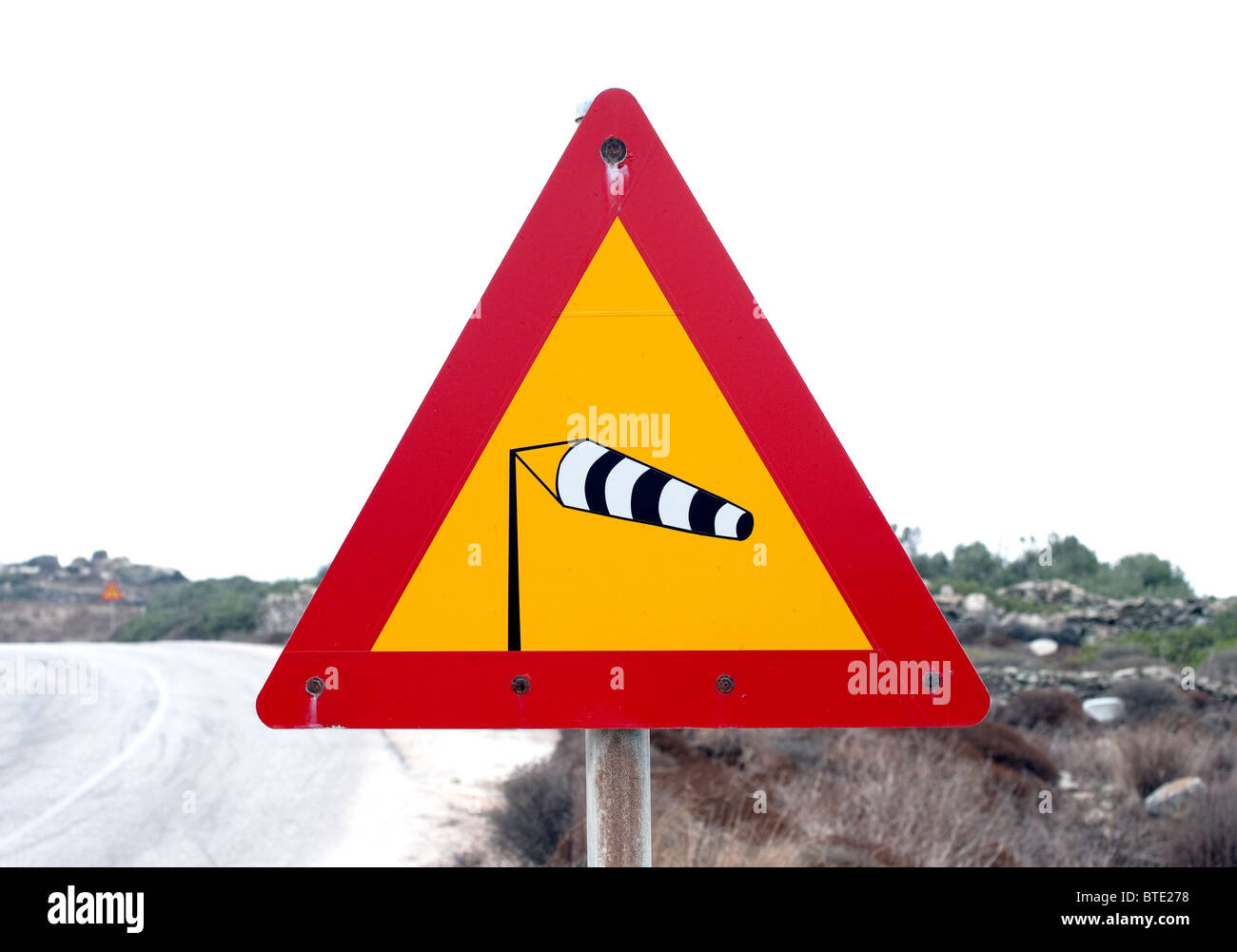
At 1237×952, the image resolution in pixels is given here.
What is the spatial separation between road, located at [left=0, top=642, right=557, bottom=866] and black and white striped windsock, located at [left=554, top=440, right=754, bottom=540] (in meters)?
5.84

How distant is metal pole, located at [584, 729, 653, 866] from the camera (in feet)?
5.19

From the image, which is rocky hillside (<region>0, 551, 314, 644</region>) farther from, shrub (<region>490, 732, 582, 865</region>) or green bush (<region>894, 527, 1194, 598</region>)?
shrub (<region>490, 732, 582, 865</region>)

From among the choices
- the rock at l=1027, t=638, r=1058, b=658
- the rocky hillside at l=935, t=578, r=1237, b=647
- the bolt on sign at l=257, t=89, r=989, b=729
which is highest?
the rocky hillside at l=935, t=578, r=1237, b=647

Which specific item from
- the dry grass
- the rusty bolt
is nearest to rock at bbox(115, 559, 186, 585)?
the dry grass

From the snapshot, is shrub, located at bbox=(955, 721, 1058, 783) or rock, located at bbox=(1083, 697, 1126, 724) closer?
shrub, located at bbox=(955, 721, 1058, 783)

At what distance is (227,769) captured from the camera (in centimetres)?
1084

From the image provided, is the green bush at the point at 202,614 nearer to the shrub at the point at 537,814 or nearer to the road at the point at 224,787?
the road at the point at 224,787

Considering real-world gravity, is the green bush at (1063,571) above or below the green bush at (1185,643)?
above

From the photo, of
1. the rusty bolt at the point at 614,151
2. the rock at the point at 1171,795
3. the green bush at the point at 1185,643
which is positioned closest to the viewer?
the rusty bolt at the point at 614,151

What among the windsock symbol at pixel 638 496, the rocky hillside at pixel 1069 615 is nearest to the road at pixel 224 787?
the windsock symbol at pixel 638 496

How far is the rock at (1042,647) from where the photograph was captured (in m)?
22.8

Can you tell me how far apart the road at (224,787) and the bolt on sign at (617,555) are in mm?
5680

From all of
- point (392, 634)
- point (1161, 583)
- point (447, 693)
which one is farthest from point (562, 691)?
point (1161, 583)
